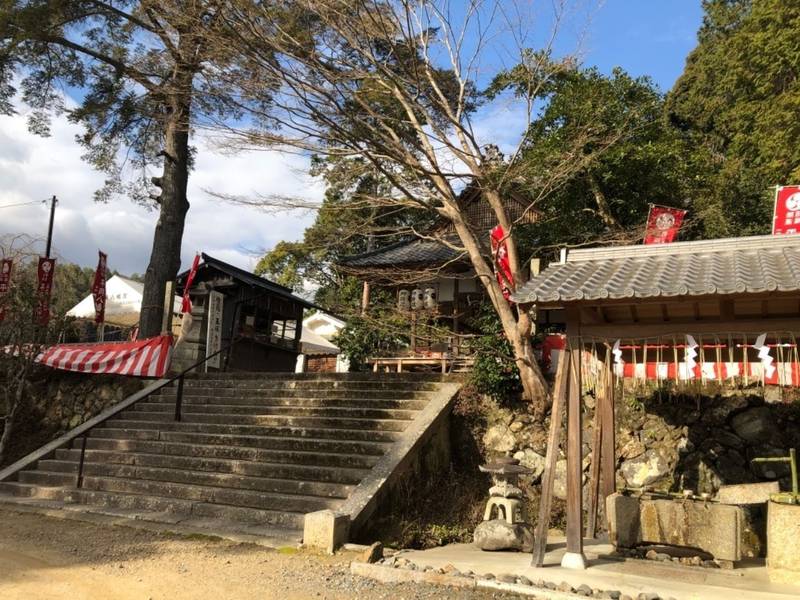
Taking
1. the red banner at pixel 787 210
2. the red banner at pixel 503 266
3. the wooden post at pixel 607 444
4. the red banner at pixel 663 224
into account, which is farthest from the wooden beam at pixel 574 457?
the red banner at pixel 787 210

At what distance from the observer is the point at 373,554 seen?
580 centimetres

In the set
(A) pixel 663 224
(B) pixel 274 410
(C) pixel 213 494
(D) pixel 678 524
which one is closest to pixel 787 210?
(A) pixel 663 224

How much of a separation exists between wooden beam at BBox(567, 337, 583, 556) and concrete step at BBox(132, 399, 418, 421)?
4.09m

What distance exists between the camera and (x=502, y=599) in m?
4.76

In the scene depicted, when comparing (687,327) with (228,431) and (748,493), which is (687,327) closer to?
(748,493)

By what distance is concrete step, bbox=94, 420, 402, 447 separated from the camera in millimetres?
9266

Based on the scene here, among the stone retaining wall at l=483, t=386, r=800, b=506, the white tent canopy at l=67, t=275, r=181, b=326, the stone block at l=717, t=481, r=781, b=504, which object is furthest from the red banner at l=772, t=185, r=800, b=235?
the white tent canopy at l=67, t=275, r=181, b=326

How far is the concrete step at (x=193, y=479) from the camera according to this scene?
803cm

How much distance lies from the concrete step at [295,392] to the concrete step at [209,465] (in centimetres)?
236

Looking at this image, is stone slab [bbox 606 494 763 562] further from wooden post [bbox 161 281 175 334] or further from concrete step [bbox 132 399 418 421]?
wooden post [bbox 161 281 175 334]

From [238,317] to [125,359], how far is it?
19.0 ft

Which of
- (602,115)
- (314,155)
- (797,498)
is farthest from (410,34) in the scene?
(797,498)

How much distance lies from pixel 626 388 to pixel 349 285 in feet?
49.5

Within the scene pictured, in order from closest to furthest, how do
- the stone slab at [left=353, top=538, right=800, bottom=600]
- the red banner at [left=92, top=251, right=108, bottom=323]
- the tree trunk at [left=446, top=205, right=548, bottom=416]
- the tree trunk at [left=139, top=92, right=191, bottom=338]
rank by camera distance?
the stone slab at [left=353, top=538, right=800, bottom=600]
the tree trunk at [left=446, top=205, right=548, bottom=416]
the tree trunk at [left=139, top=92, right=191, bottom=338]
the red banner at [left=92, top=251, right=108, bottom=323]
